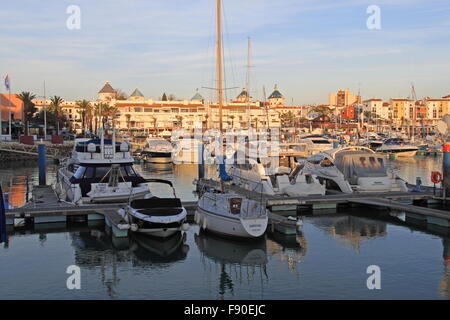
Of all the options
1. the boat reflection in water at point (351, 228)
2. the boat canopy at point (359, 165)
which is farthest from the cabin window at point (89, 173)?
the boat canopy at point (359, 165)

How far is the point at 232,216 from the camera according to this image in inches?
795

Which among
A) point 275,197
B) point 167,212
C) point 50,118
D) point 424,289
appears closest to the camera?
point 424,289

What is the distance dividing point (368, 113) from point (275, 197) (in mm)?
160390

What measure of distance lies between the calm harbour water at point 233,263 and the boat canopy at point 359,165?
586cm

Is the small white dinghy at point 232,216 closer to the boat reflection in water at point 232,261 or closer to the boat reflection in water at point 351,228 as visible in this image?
the boat reflection in water at point 232,261

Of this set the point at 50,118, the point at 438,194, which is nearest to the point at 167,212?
the point at 438,194

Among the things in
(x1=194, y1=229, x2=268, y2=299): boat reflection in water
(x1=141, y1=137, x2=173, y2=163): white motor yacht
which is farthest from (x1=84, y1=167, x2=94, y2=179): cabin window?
(x1=141, y1=137, x2=173, y2=163): white motor yacht

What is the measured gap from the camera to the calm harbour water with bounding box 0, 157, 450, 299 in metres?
15.2

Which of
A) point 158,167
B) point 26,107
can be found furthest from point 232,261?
point 26,107

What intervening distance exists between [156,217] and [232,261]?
344 cm

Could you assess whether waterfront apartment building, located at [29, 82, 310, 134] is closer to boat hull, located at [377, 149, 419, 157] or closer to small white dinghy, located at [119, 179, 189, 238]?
boat hull, located at [377, 149, 419, 157]

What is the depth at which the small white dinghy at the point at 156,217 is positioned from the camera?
19.9 meters
